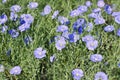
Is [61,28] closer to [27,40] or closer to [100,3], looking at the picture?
[27,40]

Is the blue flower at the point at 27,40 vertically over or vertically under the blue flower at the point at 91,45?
over

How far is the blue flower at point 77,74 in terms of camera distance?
2.93 meters

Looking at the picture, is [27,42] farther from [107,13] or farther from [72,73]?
[107,13]

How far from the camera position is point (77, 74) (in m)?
2.93

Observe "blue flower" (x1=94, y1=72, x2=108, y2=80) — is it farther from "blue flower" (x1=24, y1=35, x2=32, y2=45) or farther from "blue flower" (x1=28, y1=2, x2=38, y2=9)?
"blue flower" (x1=28, y1=2, x2=38, y2=9)

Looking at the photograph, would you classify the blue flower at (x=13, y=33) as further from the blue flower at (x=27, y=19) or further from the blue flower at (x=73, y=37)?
the blue flower at (x=73, y=37)

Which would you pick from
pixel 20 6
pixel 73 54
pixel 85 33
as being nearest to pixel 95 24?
pixel 85 33

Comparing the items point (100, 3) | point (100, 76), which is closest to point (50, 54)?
point (100, 76)

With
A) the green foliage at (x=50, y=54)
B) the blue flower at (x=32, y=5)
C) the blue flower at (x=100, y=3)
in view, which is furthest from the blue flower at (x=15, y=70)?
the blue flower at (x=100, y=3)

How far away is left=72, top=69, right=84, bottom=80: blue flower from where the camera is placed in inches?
115

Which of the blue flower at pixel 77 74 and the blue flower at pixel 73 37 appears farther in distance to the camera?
the blue flower at pixel 73 37

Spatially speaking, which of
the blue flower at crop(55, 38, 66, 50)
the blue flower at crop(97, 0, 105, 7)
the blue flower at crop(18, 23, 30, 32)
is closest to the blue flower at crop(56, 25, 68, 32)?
the blue flower at crop(55, 38, 66, 50)

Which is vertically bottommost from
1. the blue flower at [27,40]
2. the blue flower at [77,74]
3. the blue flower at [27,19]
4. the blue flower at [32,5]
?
the blue flower at [77,74]

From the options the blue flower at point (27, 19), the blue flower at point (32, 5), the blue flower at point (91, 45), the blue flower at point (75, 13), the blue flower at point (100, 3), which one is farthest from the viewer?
the blue flower at point (100, 3)
